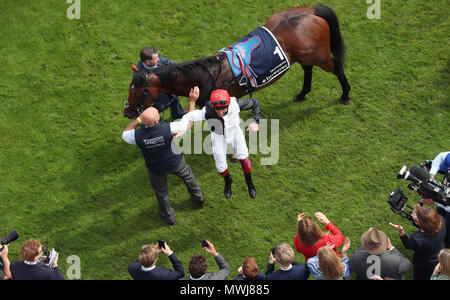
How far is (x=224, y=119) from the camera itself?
19.5 feet

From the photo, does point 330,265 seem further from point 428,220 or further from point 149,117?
point 149,117

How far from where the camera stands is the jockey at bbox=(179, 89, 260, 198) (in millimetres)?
5734

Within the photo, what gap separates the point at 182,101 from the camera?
7.85 metres

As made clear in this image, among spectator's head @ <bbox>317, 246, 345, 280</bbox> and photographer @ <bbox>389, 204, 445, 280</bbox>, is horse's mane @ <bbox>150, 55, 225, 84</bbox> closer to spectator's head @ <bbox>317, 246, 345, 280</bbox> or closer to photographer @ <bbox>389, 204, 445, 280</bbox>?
spectator's head @ <bbox>317, 246, 345, 280</bbox>

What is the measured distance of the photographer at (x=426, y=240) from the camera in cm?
500

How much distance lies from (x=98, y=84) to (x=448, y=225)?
583 centimetres

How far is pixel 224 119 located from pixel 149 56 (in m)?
1.50

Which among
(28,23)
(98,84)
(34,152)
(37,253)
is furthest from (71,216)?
(28,23)

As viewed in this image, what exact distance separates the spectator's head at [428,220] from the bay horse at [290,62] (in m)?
2.86

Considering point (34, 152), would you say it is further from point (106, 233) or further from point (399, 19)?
point (399, 19)

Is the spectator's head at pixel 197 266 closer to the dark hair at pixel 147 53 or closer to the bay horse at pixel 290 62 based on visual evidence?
the bay horse at pixel 290 62

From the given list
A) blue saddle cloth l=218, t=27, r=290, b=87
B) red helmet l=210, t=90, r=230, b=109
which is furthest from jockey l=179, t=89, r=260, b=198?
blue saddle cloth l=218, t=27, r=290, b=87

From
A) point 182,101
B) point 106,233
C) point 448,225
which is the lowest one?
point 106,233

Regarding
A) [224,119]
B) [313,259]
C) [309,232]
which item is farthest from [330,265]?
[224,119]
